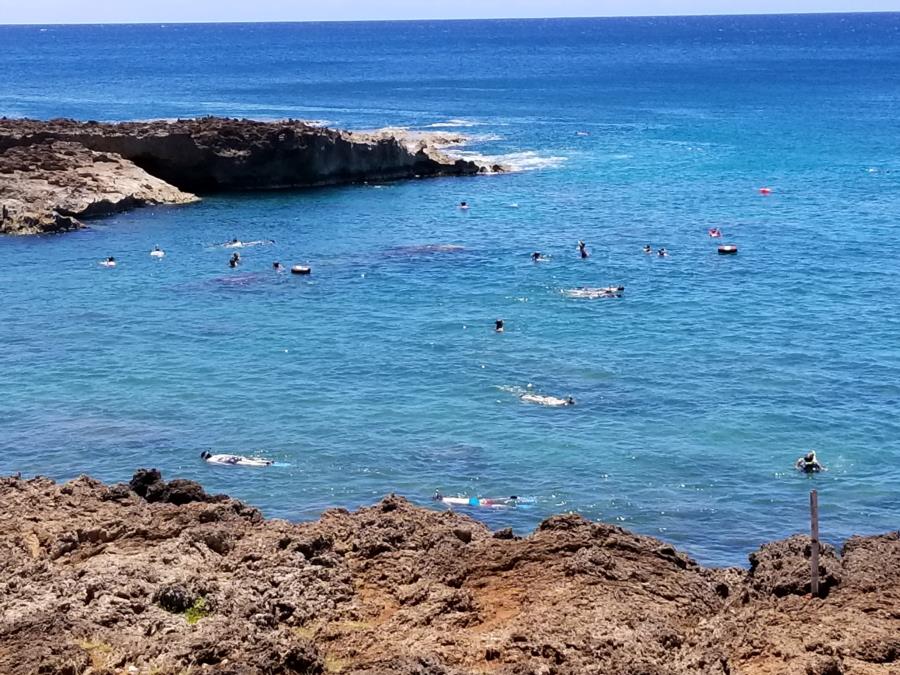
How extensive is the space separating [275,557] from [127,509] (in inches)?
194

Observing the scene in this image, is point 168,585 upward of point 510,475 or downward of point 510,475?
upward

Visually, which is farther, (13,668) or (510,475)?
(510,475)

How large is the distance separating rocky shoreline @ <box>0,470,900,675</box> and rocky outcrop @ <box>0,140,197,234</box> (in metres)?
49.1

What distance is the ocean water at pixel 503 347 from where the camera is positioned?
3622 cm

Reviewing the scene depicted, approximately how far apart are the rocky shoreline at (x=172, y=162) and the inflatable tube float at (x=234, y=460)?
38.6 metres

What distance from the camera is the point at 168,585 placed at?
2133cm

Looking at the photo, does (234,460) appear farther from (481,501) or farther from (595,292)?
(595,292)

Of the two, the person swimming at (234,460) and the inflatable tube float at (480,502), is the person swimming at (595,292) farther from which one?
the inflatable tube float at (480,502)

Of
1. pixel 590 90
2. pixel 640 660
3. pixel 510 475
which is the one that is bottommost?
pixel 510 475

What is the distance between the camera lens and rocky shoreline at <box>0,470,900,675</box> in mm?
19031

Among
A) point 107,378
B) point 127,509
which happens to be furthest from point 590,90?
point 127,509

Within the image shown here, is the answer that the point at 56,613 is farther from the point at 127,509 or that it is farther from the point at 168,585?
the point at 127,509

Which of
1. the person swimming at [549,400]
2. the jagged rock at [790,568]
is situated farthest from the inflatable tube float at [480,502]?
the jagged rock at [790,568]

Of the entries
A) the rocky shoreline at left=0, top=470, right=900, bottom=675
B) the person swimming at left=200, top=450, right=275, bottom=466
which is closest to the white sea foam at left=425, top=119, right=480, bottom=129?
the person swimming at left=200, top=450, right=275, bottom=466
